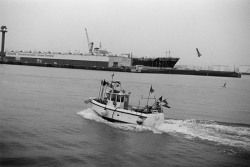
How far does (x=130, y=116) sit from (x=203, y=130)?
152 inches

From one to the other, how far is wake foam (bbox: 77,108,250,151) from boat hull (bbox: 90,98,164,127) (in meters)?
0.24

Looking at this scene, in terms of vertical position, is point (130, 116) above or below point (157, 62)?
below

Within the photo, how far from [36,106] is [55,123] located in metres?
4.82

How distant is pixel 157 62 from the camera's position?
4055 inches

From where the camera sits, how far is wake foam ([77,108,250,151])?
13.1m

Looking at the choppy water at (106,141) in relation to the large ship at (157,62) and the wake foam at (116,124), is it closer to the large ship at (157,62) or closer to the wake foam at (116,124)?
the wake foam at (116,124)

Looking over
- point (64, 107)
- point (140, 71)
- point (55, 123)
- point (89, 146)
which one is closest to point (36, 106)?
point (64, 107)

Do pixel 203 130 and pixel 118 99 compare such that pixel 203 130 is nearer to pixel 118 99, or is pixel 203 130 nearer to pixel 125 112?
pixel 125 112

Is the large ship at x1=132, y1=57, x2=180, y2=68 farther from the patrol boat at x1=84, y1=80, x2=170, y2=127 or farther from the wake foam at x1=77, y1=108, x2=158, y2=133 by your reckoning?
the patrol boat at x1=84, y1=80, x2=170, y2=127

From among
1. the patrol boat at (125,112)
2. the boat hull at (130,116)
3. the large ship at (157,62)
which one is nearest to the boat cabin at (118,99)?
the patrol boat at (125,112)

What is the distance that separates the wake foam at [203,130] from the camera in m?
13.1

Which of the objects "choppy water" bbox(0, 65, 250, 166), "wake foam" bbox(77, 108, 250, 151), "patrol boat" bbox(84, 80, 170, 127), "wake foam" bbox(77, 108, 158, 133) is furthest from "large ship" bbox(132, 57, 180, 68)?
"patrol boat" bbox(84, 80, 170, 127)

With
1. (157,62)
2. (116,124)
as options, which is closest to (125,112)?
(116,124)

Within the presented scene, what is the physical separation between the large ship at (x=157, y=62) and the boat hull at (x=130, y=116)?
282 ft
